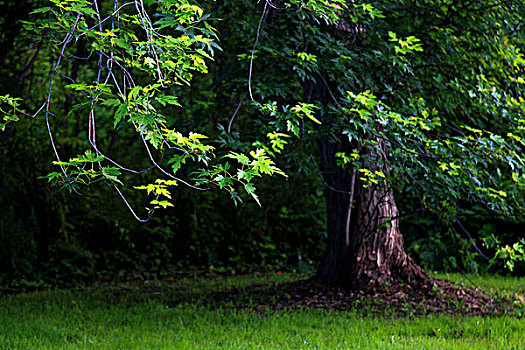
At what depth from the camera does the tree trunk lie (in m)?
6.51

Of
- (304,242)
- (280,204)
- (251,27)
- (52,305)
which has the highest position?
(251,27)

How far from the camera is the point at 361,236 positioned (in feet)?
21.4

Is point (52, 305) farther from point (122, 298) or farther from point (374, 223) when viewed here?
point (374, 223)

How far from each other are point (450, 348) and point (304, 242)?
19.6 ft

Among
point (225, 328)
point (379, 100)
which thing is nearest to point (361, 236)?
point (379, 100)

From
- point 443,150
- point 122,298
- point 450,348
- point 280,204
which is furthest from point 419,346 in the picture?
point 280,204

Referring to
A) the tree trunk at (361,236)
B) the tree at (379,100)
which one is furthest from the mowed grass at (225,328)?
the tree at (379,100)

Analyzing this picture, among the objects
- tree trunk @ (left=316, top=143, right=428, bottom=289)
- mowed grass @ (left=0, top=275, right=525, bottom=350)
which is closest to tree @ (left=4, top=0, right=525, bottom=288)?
tree trunk @ (left=316, top=143, right=428, bottom=289)

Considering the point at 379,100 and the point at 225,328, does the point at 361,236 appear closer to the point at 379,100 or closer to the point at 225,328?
the point at 379,100

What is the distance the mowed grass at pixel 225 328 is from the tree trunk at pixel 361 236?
932 millimetres

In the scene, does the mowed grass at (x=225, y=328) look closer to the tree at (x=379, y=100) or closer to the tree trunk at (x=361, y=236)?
the tree trunk at (x=361, y=236)

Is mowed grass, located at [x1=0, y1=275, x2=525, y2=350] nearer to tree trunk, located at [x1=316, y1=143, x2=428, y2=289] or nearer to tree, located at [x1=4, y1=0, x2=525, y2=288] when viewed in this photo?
tree trunk, located at [x1=316, y1=143, x2=428, y2=289]

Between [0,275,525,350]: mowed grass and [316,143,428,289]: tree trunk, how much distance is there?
932 millimetres

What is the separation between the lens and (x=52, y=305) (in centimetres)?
648
